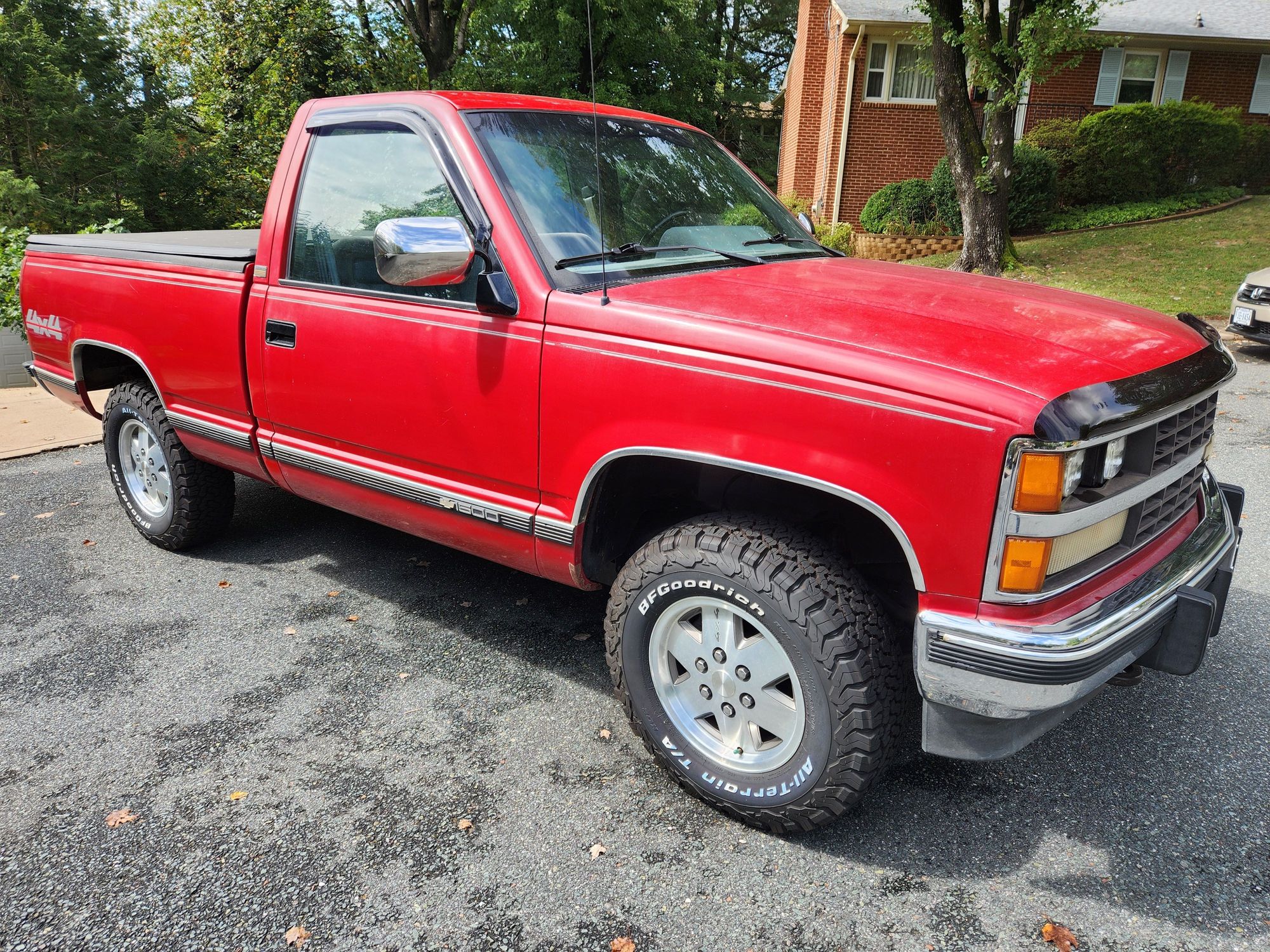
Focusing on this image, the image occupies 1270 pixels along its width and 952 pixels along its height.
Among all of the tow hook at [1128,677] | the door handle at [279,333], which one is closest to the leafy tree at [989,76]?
the tow hook at [1128,677]

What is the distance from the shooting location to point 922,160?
2044 cm

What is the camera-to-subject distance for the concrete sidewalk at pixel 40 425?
22.2ft

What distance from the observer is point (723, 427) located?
95.2 inches

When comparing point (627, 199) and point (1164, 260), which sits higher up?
point (627, 199)

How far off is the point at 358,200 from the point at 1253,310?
8.73 m

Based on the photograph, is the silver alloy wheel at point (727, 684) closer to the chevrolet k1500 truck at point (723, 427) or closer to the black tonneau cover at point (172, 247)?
the chevrolet k1500 truck at point (723, 427)

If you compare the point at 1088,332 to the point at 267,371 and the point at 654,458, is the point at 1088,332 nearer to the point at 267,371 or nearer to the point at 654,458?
the point at 654,458

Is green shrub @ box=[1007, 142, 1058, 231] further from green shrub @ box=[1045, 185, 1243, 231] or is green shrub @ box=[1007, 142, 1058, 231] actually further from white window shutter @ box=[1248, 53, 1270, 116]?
white window shutter @ box=[1248, 53, 1270, 116]

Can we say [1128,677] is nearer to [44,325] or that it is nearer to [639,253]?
[639,253]

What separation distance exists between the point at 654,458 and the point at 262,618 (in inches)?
86.6

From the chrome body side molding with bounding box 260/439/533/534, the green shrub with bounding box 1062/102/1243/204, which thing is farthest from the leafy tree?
the chrome body side molding with bounding box 260/439/533/534

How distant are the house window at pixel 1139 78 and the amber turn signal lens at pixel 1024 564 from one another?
22.5 m

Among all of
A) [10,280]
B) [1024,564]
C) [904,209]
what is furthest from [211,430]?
[904,209]

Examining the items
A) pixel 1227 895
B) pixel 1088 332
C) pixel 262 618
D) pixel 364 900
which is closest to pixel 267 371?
pixel 262 618
